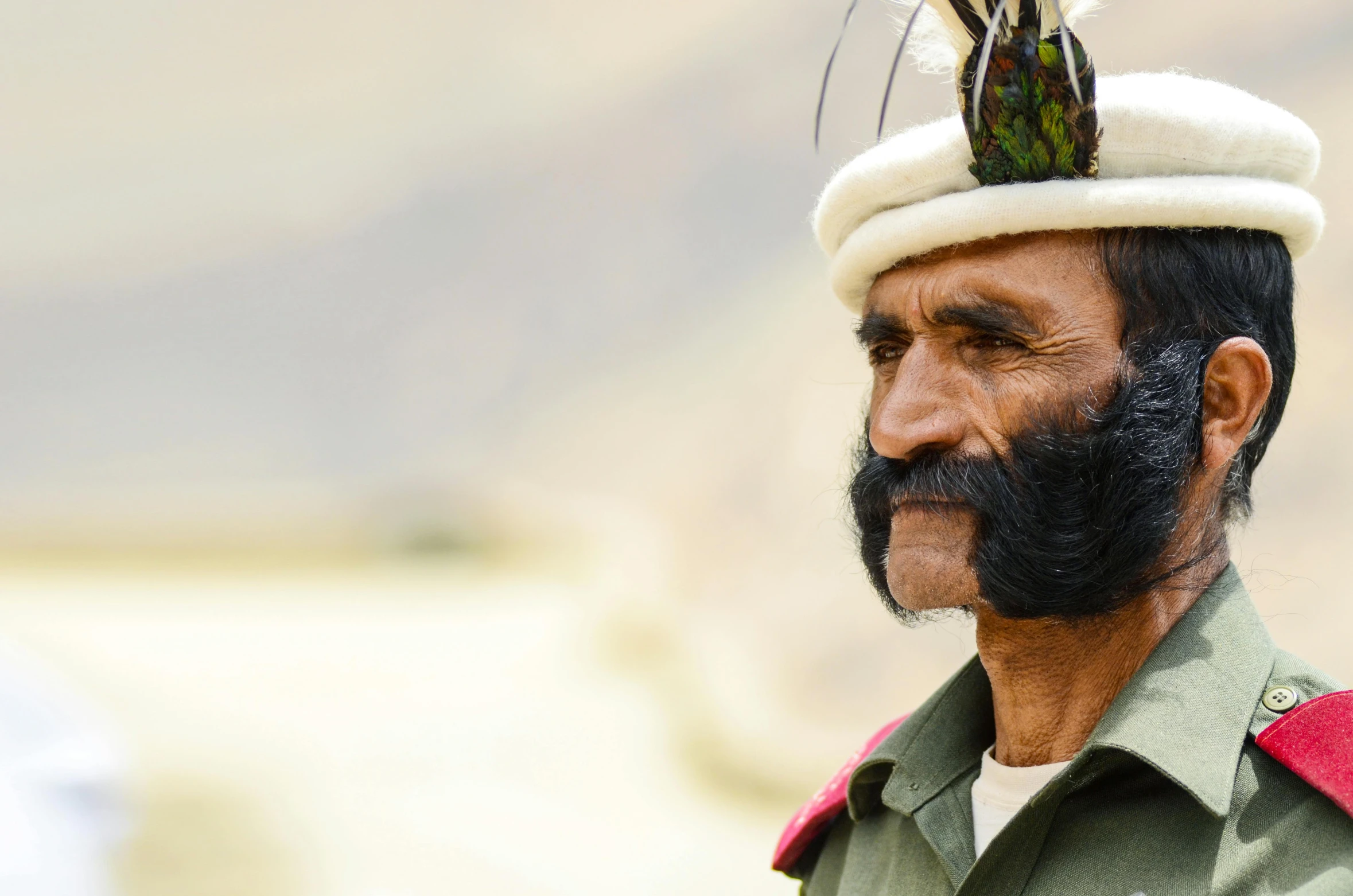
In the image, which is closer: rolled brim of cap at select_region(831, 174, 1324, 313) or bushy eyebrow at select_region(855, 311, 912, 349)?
rolled brim of cap at select_region(831, 174, 1324, 313)

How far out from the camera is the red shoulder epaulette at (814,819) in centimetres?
210

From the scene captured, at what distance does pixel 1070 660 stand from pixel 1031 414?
1.28 feet

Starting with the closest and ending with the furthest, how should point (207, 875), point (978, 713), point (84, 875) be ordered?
point (978, 713) < point (84, 875) < point (207, 875)

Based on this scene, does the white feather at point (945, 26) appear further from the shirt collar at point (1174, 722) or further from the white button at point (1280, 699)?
the white button at point (1280, 699)

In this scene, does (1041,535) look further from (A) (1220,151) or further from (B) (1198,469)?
(A) (1220,151)

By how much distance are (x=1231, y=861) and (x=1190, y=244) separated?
0.89 m

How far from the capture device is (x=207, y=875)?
4.70 m

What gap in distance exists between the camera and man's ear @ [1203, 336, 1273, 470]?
1741mm

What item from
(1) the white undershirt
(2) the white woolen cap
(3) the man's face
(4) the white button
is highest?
(2) the white woolen cap

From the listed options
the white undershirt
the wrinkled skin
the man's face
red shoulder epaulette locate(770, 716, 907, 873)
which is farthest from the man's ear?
red shoulder epaulette locate(770, 716, 907, 873)

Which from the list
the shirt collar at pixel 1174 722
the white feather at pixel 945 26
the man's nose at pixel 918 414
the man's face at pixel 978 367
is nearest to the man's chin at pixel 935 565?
the man's face at pixel 978 367

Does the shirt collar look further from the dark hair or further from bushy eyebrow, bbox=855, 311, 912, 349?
bushy eyebrow, bbox=855, 311, 912, 349

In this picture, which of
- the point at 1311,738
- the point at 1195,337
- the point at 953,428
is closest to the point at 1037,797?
the point at 1311,738

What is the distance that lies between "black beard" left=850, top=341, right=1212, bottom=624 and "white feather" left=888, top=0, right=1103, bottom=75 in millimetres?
539
